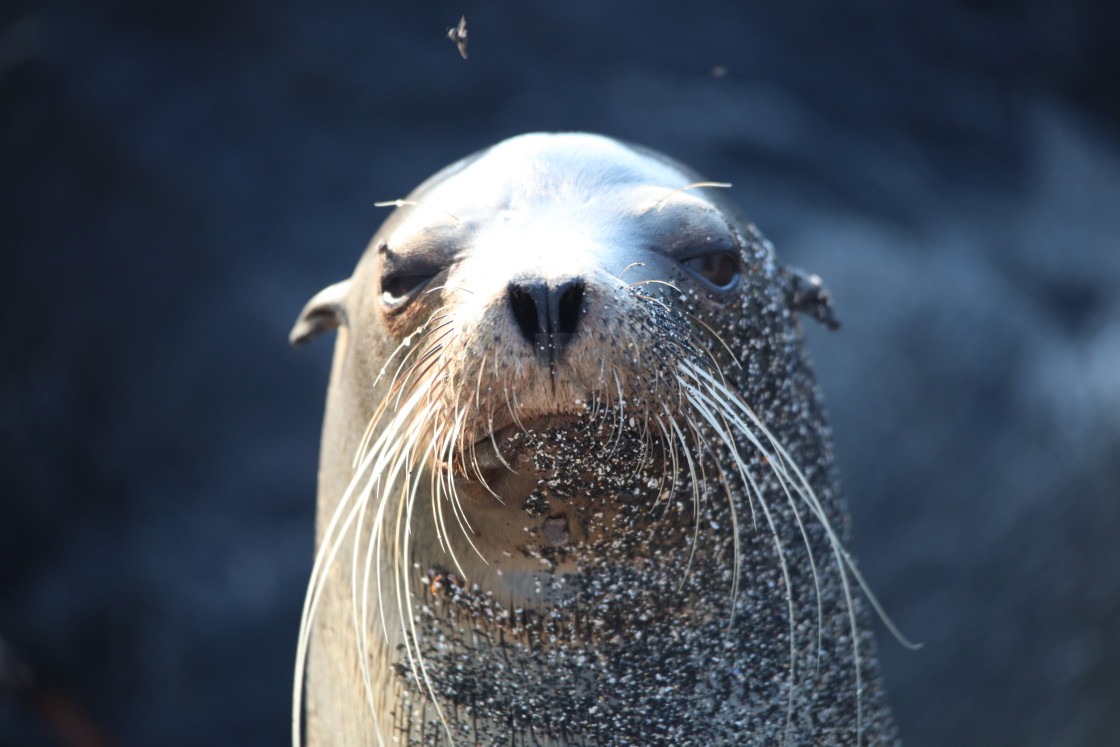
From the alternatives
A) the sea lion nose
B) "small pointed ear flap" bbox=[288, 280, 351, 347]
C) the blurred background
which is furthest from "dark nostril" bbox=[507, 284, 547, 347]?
the blurred background

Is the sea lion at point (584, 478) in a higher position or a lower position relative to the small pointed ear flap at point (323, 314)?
lower

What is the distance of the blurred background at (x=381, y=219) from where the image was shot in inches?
240

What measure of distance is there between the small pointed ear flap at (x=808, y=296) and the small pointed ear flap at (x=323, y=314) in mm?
1184

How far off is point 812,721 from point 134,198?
18.0ft

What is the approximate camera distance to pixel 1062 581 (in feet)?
20.2

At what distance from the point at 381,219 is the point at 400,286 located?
457 centimetres

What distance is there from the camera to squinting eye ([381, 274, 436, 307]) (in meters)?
2.47

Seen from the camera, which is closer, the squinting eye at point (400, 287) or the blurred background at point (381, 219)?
the squinting eye at point (400, 287)

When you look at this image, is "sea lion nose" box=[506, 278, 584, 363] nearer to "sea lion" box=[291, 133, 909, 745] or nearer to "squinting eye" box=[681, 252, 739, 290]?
"sea lion" box=[291, 133, 909, 745]

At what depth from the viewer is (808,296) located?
3.05 m

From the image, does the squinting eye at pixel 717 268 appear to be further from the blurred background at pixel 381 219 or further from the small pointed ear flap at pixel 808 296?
the blurred background at pixel 381 219

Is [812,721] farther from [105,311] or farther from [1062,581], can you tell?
[105,311]

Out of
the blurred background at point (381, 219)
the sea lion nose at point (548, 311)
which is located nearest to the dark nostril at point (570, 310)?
the sea lion nose at point (548, 311)

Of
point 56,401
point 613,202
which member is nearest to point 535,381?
point 613,202
